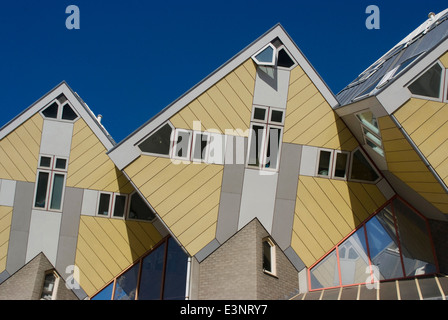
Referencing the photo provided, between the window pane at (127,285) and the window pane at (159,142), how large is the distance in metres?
5.49

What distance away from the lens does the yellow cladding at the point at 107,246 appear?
1831cm

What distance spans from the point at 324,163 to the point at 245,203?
3.57 meters

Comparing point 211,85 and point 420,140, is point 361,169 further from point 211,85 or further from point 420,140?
point 211,85

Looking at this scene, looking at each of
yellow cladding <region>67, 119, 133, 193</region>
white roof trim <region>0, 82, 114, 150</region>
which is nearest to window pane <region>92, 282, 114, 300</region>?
yellow cladding <region>67, 119, 133, 193</region>

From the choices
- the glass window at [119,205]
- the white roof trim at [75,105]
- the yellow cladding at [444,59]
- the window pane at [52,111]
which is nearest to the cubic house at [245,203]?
the glass window at [119,205]

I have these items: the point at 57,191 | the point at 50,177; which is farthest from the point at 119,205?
the point at 50,177

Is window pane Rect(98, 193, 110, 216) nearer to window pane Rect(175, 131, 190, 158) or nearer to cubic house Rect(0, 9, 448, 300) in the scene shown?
cubic house Rect(0, 9, 448, 300)

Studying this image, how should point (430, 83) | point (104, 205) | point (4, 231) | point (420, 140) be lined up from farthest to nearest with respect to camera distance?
point (104, 205) → point (4, 231) → point (430, 83) → point (420, 140)

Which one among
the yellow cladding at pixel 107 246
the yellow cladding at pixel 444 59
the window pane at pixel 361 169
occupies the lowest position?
the yellow cladding at pixel 107 246

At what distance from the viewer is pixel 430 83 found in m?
13.9

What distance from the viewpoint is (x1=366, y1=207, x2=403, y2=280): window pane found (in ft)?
53.5

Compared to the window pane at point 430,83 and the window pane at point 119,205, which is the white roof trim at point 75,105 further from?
the window pane at point 430,83

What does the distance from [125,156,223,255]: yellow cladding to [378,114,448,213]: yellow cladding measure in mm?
6564
